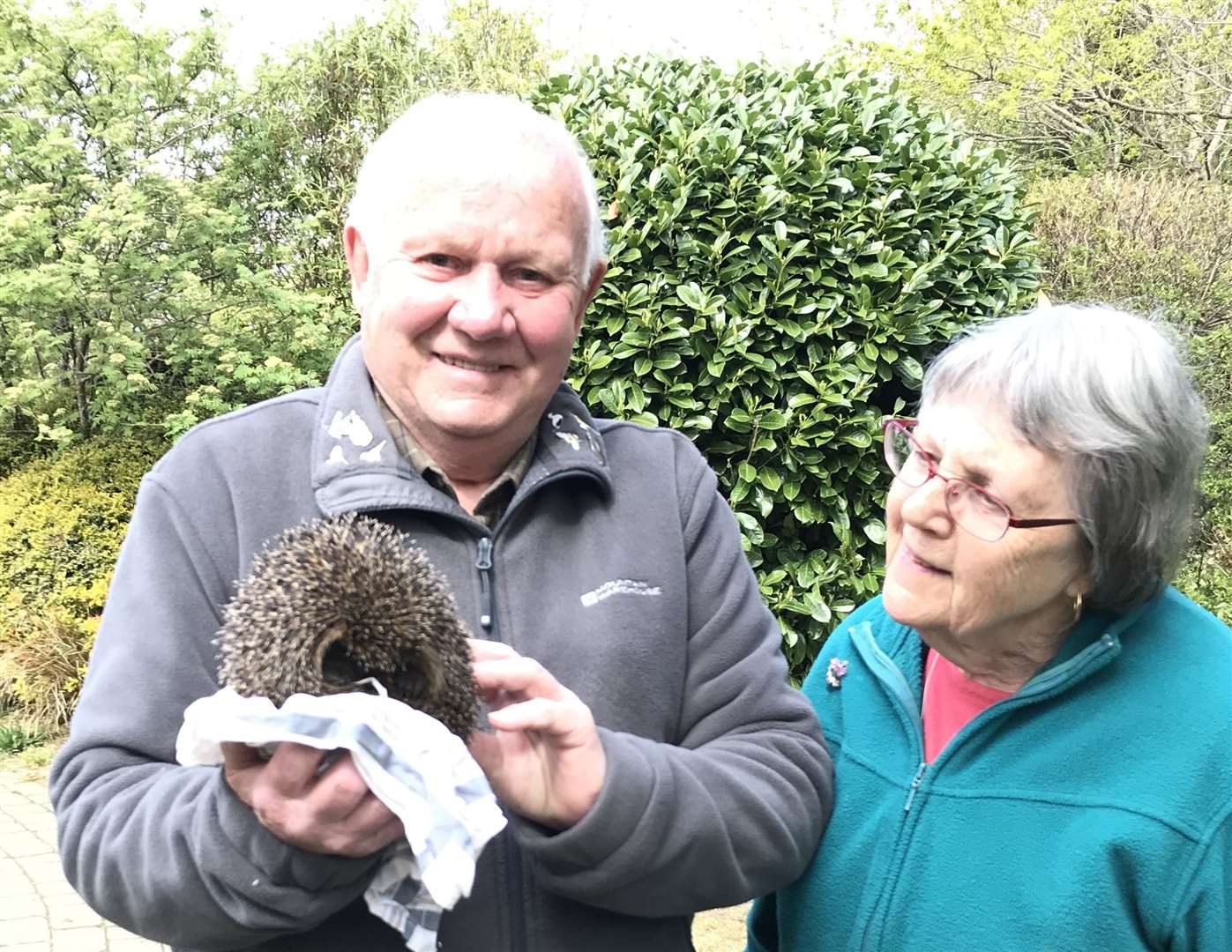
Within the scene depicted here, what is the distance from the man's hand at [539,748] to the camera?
1.82 m

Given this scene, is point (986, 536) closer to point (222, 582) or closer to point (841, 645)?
point (841, 645)

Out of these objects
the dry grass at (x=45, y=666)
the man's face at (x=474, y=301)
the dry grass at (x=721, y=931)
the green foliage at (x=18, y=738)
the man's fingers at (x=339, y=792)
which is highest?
the man's face at (x=474, y=301)

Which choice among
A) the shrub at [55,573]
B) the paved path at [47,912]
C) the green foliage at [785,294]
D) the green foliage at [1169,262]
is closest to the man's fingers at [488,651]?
the green foliage at [785,294]

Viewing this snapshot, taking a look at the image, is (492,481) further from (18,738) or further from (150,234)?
(150,234)

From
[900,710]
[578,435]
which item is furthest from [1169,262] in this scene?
[578,435]

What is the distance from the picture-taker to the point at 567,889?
191 centimetres

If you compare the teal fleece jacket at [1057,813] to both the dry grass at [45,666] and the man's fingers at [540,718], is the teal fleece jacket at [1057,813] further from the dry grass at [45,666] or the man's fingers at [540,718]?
the dry grass at [45,666]

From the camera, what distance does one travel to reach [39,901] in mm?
5746

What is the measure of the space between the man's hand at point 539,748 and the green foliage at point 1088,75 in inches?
591

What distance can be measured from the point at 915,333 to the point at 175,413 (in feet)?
22.6

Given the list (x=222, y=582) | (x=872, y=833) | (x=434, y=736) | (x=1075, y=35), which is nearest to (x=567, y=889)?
(x=434, y=736)

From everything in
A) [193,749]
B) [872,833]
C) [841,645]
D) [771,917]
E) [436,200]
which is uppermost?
[436,200]

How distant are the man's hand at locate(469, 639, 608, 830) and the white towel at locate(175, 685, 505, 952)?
0.20 metres

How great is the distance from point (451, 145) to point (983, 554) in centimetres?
138
